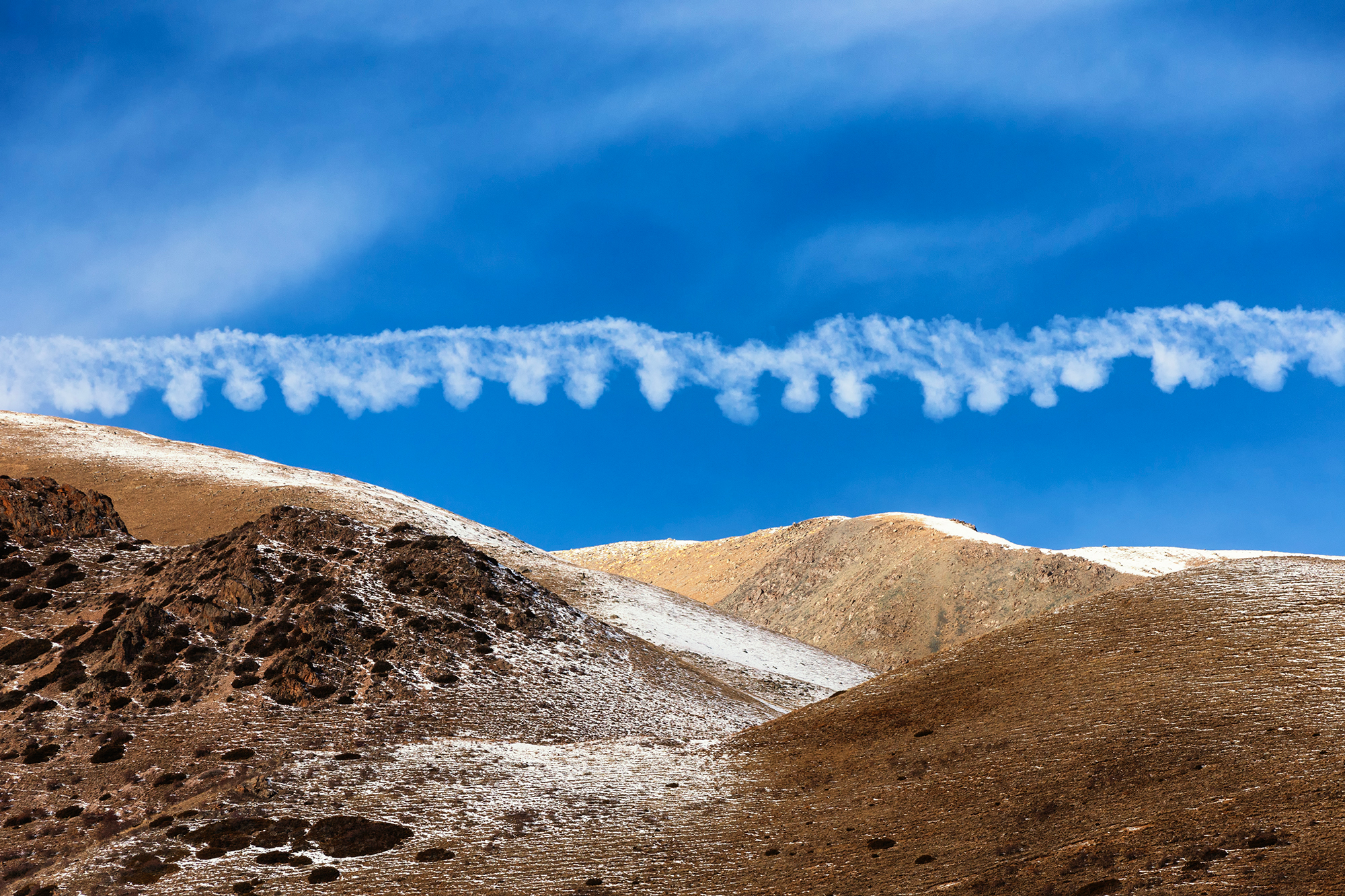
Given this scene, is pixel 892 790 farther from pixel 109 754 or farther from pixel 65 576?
pixel 65 576

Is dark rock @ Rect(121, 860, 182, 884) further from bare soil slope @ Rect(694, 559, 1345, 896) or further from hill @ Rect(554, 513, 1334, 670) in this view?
hill @ Rect(554, 513, 1334, 670)

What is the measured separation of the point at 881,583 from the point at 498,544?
3716cm

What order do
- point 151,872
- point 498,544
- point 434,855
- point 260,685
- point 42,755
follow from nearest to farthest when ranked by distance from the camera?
point 151,872 → point 434,855 → point 42,755 → point 260,685 → point 498,544

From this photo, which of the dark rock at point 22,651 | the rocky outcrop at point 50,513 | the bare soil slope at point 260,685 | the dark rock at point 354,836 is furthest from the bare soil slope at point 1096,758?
the rocky outcrop at point 50,513

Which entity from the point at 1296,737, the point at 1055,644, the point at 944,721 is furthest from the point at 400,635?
the point at 1296,737

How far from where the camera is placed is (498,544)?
2842 inches

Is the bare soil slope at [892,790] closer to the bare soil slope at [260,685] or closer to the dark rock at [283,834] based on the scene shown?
the dark rock at [283,834]

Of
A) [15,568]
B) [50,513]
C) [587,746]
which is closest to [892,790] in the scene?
[587,746]

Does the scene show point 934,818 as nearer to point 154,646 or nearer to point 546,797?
point 546,797

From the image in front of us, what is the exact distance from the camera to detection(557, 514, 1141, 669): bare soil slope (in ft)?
243

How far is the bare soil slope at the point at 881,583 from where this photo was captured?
7412cm

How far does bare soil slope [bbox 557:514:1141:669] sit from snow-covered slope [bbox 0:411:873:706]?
37.3ft

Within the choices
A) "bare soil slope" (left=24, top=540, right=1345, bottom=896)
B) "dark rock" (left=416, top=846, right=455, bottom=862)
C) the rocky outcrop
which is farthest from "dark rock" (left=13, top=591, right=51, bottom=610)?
→ "dark rock" (left=416, top=846, right=455, bottom=862)

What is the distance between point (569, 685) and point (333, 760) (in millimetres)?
13225
